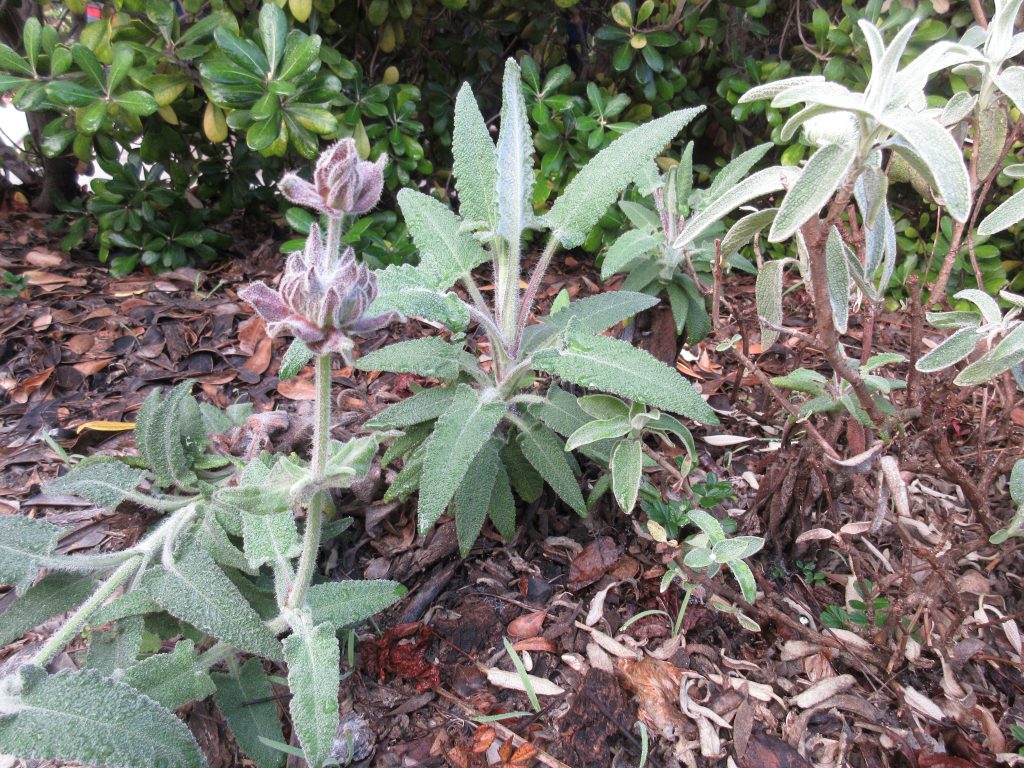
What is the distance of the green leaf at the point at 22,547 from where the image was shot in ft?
4.24

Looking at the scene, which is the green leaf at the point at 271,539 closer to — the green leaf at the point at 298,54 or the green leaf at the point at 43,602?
the green leaf at the point at 43,602

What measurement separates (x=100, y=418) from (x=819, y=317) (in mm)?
2165

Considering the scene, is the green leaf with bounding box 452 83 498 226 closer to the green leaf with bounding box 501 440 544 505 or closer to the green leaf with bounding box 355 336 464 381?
the green leaf with bounding box 355 336 464 381

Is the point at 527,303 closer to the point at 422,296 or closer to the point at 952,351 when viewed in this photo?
the point at 422,296

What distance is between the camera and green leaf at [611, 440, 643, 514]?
1.39m

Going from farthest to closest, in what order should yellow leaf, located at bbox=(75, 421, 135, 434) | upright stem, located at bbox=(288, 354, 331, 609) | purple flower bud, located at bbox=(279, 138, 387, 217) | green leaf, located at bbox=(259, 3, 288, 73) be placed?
green leaf, located at bbox=(259, 3, 288, 73) → yellow leaf, located at bbox=(75, 421, 135, 434) → upright stem, located at bbox=(288, 354, 331, 609) → purple flower bud, located at bbox=(279, 138, 387, 217)

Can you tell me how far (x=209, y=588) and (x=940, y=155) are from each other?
4.61 feet

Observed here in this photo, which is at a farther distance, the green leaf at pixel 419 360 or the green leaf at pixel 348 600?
the green leaf at pixel 419 360

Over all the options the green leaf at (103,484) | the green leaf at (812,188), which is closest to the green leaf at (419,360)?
the green leaf at (103,484)

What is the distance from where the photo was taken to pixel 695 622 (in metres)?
1.60

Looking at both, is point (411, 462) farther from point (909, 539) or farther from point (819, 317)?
point (909, 539)

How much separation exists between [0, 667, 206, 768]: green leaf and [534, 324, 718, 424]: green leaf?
910mm

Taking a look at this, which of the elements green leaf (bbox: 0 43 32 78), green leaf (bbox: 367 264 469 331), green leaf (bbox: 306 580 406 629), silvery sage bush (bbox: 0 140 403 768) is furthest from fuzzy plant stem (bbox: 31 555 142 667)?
green leaf (bbox: 0 43 32 78)

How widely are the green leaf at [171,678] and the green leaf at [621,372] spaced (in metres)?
0.87
